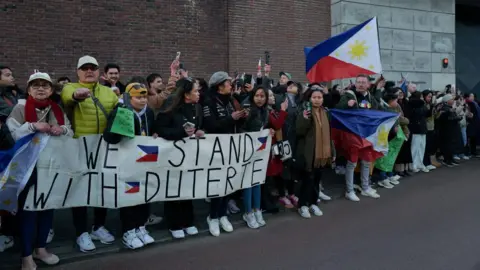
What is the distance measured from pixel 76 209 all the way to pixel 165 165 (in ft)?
3.60

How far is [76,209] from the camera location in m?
4.79

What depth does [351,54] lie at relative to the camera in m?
7.55

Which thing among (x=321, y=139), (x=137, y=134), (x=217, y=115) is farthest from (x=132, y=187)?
(x=321, y=139)

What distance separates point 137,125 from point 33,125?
1.12 meters

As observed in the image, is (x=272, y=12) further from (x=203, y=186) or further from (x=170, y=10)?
(x=203, y=186)

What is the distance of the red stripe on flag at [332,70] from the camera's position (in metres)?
7.45

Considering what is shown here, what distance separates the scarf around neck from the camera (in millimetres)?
6156

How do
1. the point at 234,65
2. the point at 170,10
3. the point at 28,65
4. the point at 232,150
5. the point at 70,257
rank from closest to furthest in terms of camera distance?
the point at 70,257, the point at 232,150, the point at 28,65, the point at 170,10, the point at 234,65

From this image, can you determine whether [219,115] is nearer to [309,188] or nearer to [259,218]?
[259,218]

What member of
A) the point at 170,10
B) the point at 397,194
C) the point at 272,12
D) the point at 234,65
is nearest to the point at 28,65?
the point at 170,10

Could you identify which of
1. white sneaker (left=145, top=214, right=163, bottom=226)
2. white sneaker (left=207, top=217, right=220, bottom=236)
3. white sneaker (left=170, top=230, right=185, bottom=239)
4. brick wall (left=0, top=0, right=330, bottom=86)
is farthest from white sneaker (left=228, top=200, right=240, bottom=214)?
brick wall (left=0, top=0, right=330, bottom=86)

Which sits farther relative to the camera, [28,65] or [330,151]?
[28,65]

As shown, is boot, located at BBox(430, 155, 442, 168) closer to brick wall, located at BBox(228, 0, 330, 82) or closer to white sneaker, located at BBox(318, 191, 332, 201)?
brick wall, located at BBox(228, 0, 330, 82)

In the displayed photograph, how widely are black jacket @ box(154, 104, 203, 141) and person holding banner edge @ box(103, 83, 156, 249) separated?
0.40ft
